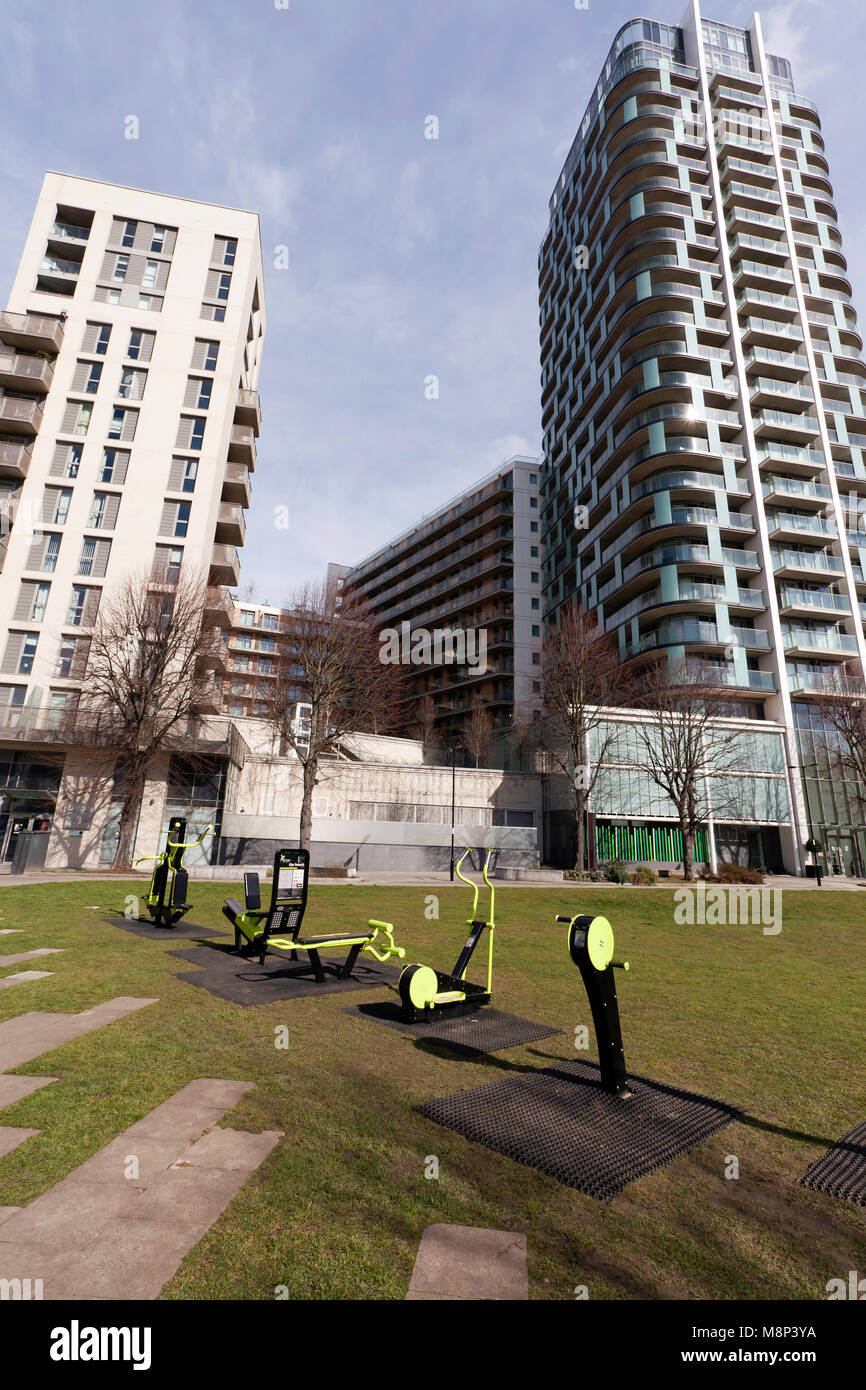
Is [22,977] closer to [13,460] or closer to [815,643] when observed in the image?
[13,460]

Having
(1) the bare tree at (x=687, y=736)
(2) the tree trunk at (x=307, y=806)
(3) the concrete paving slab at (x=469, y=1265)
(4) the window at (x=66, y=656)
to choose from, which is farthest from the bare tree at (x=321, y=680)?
(3) the concrete paving slab at (x=469, y=1265)

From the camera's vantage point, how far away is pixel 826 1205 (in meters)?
3.50

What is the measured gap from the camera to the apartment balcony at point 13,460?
3288 centimetres

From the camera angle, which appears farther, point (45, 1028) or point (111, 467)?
point (111, 467)

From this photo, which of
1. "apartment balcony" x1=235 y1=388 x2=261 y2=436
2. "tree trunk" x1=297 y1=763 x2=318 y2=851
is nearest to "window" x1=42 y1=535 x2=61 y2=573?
"apartment balcony" x1=235 y1=388 x2=261 y2=436

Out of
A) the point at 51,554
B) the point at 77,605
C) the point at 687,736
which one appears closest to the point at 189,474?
the point at 51,554

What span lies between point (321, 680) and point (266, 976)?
23339 mm

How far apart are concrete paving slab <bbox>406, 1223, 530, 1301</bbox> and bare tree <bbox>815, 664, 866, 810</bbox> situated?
39421mm

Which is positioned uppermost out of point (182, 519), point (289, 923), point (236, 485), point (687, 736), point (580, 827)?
point (236, 485)

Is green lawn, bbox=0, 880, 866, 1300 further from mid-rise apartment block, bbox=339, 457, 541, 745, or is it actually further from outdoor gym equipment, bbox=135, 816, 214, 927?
mid-rise apartment block, bbox=339, 457, 541, 745

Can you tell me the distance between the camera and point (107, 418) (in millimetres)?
35625

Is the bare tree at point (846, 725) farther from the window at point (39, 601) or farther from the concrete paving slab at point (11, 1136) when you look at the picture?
the window at point (39, 601)

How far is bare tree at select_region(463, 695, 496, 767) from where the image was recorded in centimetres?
5003

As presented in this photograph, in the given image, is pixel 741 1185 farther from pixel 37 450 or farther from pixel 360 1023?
pixel 37 450
